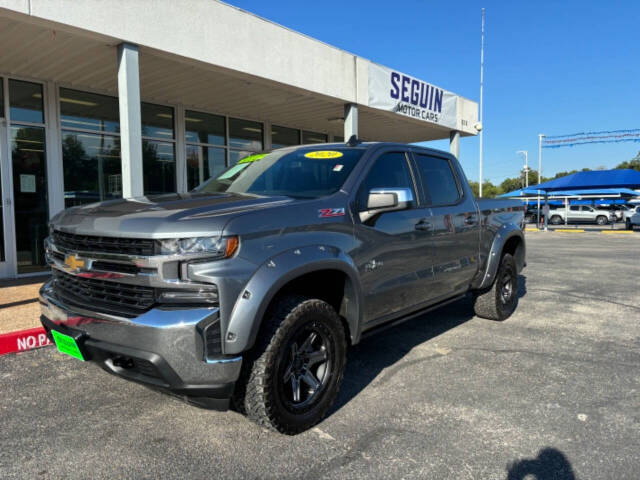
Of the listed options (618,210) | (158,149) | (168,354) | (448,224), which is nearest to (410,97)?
(158,149)

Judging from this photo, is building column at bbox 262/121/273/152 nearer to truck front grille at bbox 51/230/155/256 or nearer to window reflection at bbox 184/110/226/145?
window reflection at bbox 184/110/226/145

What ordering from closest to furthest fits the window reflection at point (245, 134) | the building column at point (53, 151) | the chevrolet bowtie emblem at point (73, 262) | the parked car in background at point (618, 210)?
the chevrolet bowtie emblem at point (73, 262), the building column at point (53, 151), the window reflection at point (245, 134), the parked car in background at point (618, 210)

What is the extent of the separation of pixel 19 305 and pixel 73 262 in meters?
3.70

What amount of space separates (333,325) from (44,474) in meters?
1.76

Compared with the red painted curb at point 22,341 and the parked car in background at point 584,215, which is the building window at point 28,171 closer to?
the red painted curb at point 22,341

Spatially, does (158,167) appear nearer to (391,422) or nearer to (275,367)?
(275,367)

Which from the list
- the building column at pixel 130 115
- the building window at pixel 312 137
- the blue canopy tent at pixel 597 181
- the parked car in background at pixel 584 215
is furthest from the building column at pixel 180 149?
the parked car in background at pixel 584 215

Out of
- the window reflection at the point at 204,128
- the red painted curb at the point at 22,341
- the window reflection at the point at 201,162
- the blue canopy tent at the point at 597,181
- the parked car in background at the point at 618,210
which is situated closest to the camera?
the red painted curb at the point at 22,341

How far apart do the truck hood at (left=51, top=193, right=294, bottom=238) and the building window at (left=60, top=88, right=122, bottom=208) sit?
6.38 metres

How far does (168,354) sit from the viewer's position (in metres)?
2.29

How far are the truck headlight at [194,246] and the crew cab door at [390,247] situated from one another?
1.04 m

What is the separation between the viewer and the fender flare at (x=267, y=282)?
2373 millimetres

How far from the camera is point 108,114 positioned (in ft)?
30.2

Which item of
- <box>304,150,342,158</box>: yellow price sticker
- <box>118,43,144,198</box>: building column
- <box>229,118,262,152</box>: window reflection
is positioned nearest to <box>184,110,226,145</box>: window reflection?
<box>229,118,262,152</box>: window reflection
